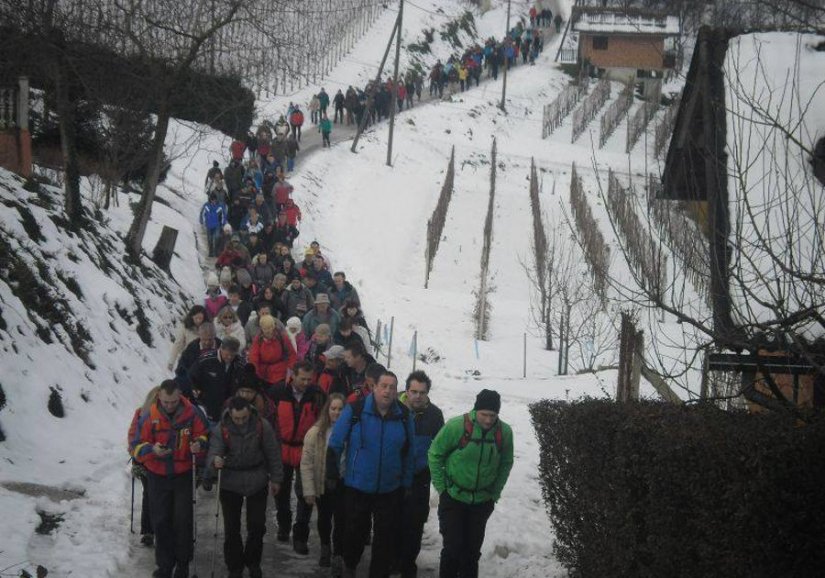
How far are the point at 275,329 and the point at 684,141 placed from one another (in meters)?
5.09

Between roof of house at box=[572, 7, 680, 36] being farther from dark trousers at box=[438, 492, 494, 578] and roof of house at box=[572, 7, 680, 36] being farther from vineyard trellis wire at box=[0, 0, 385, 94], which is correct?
dark trousers at box=[438, 492, 494, 578]

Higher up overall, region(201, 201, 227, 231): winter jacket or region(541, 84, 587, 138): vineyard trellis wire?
region(541, 84, 587, 138): vineyard trellis wire

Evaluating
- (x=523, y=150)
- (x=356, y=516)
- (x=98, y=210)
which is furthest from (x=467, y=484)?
(x=523, y=150)

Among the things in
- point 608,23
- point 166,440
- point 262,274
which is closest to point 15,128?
point 262,274

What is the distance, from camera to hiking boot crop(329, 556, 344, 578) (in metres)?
8.32

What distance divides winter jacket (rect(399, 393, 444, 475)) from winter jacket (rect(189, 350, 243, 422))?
8.17ft

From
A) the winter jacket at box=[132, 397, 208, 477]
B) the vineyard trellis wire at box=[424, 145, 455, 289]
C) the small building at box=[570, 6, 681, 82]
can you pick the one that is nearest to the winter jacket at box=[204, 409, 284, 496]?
the winter jacket at box=[132, 397, 208, 477]

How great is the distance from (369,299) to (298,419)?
57.1ft

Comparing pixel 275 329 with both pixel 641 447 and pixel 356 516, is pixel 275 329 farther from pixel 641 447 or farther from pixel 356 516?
pixel 641 447

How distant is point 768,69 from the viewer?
11.1 m

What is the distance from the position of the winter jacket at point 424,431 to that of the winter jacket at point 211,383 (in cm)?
249

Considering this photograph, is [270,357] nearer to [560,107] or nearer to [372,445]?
[372,445]

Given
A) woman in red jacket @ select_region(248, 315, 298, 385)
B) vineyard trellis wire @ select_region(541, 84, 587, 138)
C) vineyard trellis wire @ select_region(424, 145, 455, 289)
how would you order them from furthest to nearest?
1. vineyard trellis wire @ select_region(541, 84, 587, 138)
2. vineyard trellis wire @ select_region(424, 145, 455, 289)
3. woman in red jacket @ select_region(248, 315, 298, 385)

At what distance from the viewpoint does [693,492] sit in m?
5.88
